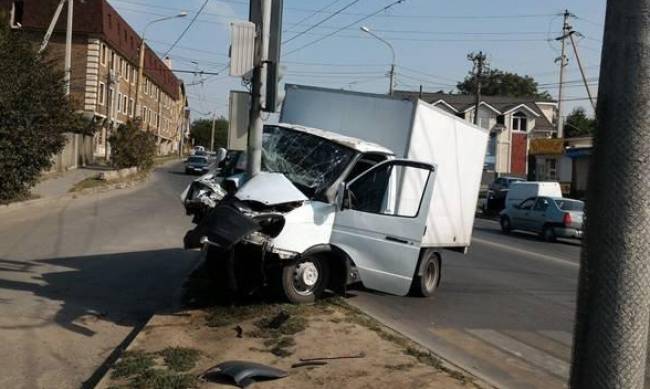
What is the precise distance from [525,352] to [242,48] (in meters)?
5.42

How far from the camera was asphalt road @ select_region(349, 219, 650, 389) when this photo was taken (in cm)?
696

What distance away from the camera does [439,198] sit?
1069 cm

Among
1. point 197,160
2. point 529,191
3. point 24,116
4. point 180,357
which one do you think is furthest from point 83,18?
point 180,357

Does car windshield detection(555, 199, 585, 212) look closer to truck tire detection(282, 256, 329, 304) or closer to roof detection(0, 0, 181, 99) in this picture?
truck tire detection(282, 256, 329, 304)

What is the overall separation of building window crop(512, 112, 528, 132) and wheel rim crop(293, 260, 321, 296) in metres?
67.9

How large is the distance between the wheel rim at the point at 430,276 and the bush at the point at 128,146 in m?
28.9

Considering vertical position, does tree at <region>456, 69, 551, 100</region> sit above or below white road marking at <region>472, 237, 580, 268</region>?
above

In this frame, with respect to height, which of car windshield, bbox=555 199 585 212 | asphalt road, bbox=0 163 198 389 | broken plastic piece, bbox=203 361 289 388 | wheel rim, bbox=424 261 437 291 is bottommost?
asphalt road, bbox=0 163 198 389

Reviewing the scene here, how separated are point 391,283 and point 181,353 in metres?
3.23

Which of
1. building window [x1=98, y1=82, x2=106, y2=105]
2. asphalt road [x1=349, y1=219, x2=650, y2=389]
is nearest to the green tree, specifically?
building window [x1=98, y1=82, x2=106, y2=105]

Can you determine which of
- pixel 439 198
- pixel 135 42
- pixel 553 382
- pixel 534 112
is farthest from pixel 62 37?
pixel 553 382

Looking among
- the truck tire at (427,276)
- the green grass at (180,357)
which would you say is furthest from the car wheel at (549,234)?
the green grass at (180,357)

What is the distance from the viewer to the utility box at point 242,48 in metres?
9.68

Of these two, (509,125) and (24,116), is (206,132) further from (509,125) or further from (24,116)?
(24,116)
